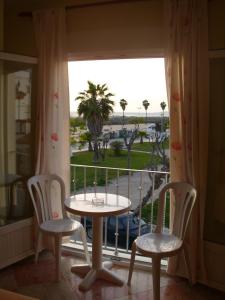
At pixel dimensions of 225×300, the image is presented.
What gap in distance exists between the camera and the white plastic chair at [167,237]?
261 centimetres

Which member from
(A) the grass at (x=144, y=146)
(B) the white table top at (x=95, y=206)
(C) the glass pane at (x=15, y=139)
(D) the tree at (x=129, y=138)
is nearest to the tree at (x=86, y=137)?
(D) the tree at (x=129, y=138)

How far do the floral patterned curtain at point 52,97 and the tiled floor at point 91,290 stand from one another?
683 millimetres

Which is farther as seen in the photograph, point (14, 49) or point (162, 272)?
point (14, 49)

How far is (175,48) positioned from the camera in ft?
9.65

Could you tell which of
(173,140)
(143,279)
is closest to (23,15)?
(173,140)

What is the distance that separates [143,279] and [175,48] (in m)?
2.07

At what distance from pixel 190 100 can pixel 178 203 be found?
0.91 meters

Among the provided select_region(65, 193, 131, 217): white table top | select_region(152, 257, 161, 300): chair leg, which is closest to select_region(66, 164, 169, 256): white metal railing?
select_region(65, 193, 131, 217): white table top

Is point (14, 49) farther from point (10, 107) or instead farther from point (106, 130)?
point (106, 130)

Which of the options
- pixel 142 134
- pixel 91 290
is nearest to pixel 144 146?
pixel 142 134

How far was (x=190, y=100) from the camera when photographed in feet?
9.62

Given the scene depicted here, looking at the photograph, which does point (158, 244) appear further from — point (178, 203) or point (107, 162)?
point (107, 162)

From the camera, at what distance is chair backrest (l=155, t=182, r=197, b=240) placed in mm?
2927

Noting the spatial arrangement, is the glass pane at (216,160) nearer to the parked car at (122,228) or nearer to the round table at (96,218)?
the round table at (96,218)
